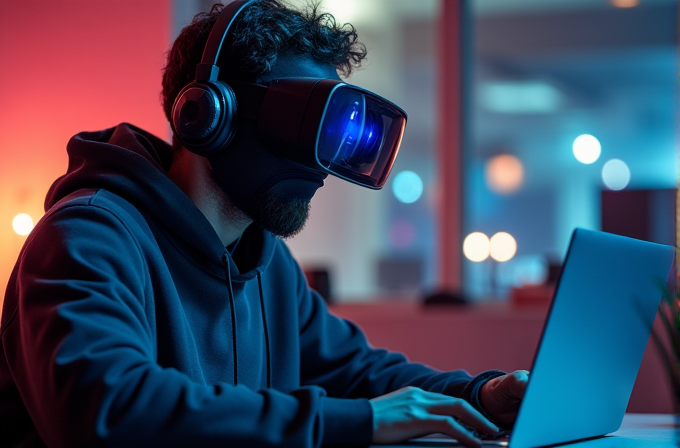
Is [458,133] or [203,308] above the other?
[458,133]

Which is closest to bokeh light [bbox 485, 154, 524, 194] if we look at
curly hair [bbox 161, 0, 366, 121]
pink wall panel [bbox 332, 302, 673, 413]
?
pink wall panel [bbox 332, 302, 673, 413]

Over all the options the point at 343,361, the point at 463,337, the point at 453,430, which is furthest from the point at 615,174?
the point at 453,430

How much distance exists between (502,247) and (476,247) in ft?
1.16

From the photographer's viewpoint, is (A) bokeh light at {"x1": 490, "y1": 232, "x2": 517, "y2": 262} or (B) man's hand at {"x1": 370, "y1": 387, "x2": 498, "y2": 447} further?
(A) bokeh light at {"x1": 490, "y1": 232, "x2": 517, "y2": 262}

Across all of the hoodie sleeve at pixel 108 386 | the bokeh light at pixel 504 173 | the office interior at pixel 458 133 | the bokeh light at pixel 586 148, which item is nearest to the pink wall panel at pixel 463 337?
the office interior at pixel 458 133

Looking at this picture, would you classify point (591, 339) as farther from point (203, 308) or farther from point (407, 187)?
point (407, 187)

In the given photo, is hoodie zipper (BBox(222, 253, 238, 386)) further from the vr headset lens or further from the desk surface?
the desk surface

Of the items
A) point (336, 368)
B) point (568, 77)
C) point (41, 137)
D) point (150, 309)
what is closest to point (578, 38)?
point (568, 77)

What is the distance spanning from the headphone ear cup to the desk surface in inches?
19.6

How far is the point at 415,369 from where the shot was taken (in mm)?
1405

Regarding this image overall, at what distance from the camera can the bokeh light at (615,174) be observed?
14.6ft

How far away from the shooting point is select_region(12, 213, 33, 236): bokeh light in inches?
99.0

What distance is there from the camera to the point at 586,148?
4668 mm

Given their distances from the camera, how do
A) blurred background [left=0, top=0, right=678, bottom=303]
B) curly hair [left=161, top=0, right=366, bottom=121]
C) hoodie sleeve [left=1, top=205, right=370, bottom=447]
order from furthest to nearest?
blurred background [left=0, top=0, right=678, bottom=303], curly hair [left=161, top=0, right=366, bottom=121], hoodie sleeve [left=1, top=205, right=370, bottom=447]
